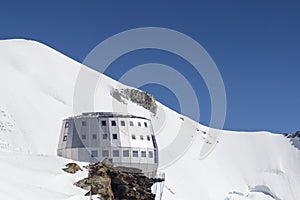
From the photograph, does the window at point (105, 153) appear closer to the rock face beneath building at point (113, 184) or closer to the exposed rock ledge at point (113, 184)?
the exposed rock ledge at point (113, 184)

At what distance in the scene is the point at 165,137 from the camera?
125562mm

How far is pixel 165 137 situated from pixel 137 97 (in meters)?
14.4

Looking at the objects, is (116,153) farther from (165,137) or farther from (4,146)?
(165,137)

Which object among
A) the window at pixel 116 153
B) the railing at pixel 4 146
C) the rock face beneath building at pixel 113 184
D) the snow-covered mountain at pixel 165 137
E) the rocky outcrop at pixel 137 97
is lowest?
the rock face beneath building at pixel 113 184

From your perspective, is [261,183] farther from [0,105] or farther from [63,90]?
[0,105]

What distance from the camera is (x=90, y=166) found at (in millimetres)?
36031

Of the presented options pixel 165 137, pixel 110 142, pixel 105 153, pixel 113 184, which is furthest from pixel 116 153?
pixel 165 137

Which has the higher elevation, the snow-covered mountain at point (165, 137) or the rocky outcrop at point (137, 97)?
the rocky outcrop at point (137, 97)

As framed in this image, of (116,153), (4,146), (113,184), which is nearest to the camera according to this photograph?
(113,184)

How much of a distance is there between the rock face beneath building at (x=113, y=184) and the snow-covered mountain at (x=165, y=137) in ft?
87.3

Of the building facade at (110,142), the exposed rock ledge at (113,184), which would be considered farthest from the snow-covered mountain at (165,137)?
the exposed rock ledge at (113,184)

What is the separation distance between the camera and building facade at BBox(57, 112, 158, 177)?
140 feet

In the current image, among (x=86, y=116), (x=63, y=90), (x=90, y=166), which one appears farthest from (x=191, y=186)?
(x=90, y=166)

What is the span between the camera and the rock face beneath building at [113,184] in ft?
105
